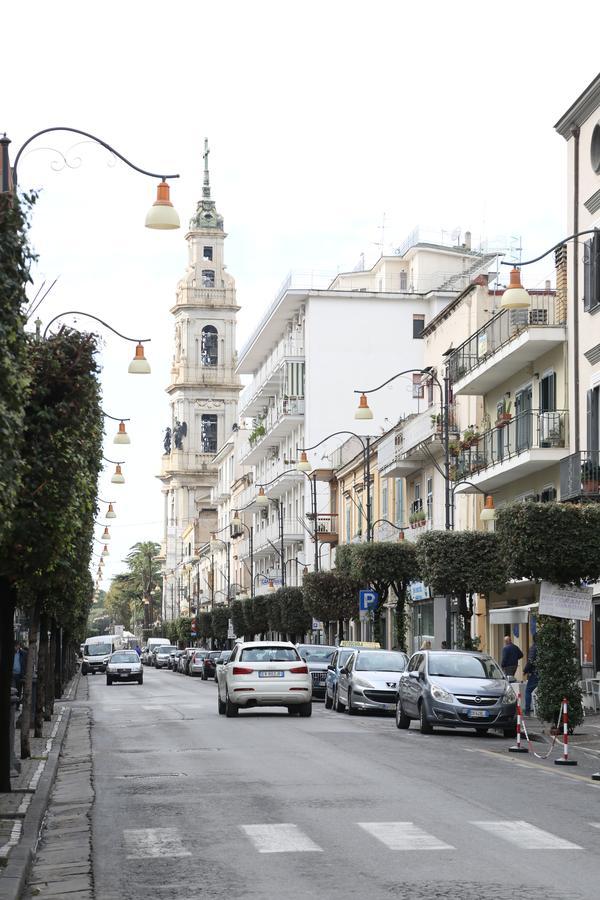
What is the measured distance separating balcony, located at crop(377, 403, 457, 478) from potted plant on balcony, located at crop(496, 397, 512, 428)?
4.93 meters

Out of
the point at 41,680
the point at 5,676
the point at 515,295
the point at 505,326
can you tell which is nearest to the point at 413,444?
the point at 505,326

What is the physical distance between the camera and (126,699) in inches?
1944

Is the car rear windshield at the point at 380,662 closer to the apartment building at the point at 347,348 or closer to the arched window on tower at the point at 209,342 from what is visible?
the apartment building at the point at 347,348

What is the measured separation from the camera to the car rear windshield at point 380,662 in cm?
→ 3509

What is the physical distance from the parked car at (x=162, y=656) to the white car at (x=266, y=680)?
259 ft

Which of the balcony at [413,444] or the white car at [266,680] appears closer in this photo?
the white car at [266,680]

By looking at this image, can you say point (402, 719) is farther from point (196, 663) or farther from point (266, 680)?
point (196, 663)

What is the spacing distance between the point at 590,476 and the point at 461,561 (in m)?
4.52

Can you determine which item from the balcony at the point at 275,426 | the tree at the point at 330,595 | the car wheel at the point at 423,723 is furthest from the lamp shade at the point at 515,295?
the balcony at the point at 275,426

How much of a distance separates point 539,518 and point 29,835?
14075 mm

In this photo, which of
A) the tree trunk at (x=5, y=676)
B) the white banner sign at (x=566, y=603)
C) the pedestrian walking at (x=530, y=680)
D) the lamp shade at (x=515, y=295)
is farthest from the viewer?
the pedestrian walking at (x=530, y=680)

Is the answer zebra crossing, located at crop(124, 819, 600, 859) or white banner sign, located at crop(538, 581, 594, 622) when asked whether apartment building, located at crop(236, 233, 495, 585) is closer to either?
white banner sign, located at crop(538, 581, 594, 622)

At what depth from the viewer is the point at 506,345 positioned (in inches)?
1585

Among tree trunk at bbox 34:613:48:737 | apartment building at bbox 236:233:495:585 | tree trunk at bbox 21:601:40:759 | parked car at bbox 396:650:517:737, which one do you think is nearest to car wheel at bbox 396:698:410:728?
parked car at bbox 396:650:517:737
